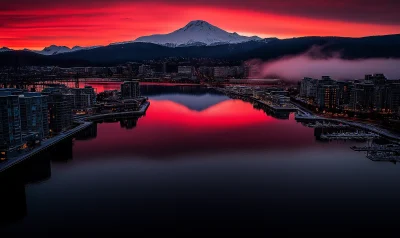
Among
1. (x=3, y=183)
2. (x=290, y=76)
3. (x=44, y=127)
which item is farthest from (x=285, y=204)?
(x=290, y=76)

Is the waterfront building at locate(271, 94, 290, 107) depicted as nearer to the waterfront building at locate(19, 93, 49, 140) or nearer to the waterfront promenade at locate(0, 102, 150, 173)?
the waterfront promenade at locate(0, 102, 150, 173)

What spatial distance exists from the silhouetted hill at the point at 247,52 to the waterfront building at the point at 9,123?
811 inches

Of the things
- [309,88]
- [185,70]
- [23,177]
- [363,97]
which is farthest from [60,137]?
[185,70]

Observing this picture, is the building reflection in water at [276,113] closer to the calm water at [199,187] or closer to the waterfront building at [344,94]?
the waterfront building at [344,94]

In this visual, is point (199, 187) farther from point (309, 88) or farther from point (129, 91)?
point (309, 88)

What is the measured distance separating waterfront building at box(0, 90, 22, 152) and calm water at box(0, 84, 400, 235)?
1.58 feet

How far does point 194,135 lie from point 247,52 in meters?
35.6

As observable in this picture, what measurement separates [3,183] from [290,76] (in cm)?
2146

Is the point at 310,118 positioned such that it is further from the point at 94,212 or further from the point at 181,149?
the point at 94,212

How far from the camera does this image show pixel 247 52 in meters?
41.5

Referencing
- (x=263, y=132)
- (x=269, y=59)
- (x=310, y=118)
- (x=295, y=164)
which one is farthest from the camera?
(x=269, y=59)

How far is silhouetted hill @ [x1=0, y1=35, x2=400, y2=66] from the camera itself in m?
26.3

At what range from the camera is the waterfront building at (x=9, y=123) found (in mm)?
5297

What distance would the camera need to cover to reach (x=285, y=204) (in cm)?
381
